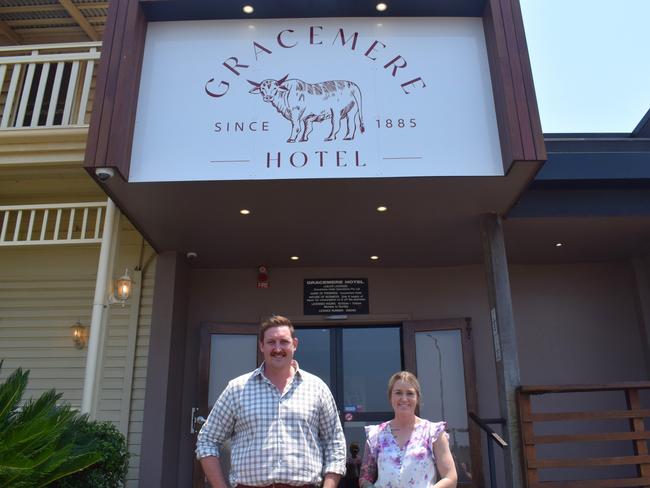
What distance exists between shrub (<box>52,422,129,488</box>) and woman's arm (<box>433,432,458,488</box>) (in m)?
2.43

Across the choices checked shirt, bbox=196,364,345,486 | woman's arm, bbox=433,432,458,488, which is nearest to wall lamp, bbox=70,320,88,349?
checked shirt, bbox=196,364,345,486

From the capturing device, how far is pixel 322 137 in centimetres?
430

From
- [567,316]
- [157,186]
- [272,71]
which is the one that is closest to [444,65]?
[272,71]

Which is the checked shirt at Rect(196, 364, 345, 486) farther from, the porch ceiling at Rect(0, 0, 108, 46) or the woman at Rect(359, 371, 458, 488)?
the porch ceiling at Rect(0, 0, 108, 46)

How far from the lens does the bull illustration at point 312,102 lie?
4.33 m

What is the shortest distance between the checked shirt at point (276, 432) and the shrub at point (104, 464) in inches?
75.2

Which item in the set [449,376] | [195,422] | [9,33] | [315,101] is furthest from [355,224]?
[9,33]

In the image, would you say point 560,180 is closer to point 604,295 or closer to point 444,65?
point 444,65

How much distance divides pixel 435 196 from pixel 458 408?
8.81 ft

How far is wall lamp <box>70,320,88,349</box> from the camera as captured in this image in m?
5.71

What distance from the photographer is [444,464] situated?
98.3 inches

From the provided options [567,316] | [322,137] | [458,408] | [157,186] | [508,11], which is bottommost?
[458,408]

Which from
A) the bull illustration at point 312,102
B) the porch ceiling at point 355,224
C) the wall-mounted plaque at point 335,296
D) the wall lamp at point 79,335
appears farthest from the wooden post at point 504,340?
the wall lamp at point 79,335

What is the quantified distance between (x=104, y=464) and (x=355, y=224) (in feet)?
9.42
